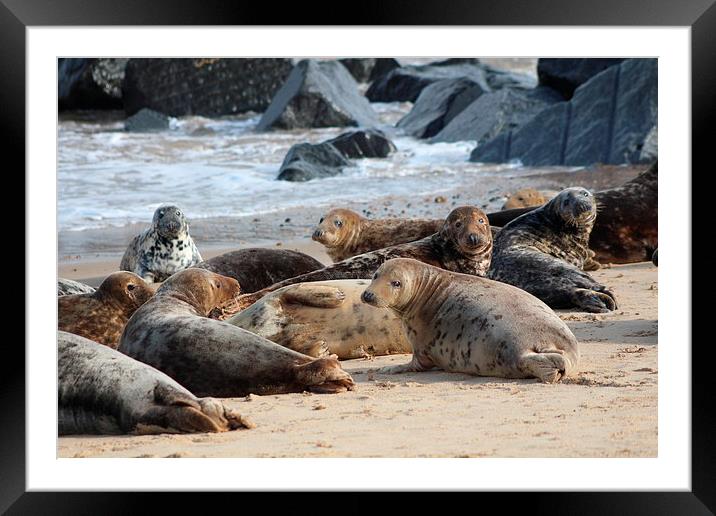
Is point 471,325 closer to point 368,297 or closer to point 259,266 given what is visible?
point 368,297

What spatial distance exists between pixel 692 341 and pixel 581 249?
5.36 metres

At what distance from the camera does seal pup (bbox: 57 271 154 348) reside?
23.6ft

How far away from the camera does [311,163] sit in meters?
17.7

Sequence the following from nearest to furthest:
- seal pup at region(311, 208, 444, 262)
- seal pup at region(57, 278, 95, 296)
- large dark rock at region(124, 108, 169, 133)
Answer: seal pup at region(57, 278, 95, 296) → seal pup at region(311, 208, 444, 262) → large dark rock at region(124, 108, 169, 133)

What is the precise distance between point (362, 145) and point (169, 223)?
30.4 feet

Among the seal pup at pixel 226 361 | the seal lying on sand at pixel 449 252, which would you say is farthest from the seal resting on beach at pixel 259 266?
the seal pup at pixel 226 361

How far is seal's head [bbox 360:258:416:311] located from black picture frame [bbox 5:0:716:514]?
237 cm

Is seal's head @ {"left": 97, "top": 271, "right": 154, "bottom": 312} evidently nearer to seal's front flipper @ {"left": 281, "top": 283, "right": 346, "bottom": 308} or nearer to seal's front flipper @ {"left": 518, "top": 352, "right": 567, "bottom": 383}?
seal's front flipper @ {"left": 281, "top": 283, "right": 346, "bottom": 308}

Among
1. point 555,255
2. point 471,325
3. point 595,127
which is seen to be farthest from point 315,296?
point 595,127

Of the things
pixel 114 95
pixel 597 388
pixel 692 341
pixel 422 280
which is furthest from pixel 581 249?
pixel 114 95

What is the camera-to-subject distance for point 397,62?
31188 millimetres

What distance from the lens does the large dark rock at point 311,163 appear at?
56.8ft

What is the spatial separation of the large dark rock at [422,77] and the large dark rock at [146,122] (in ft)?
21.1

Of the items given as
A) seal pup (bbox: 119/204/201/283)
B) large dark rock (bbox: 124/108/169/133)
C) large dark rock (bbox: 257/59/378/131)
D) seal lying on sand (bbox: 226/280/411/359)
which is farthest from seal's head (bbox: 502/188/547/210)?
large dark rock (bbox: 124/108/169/133)
